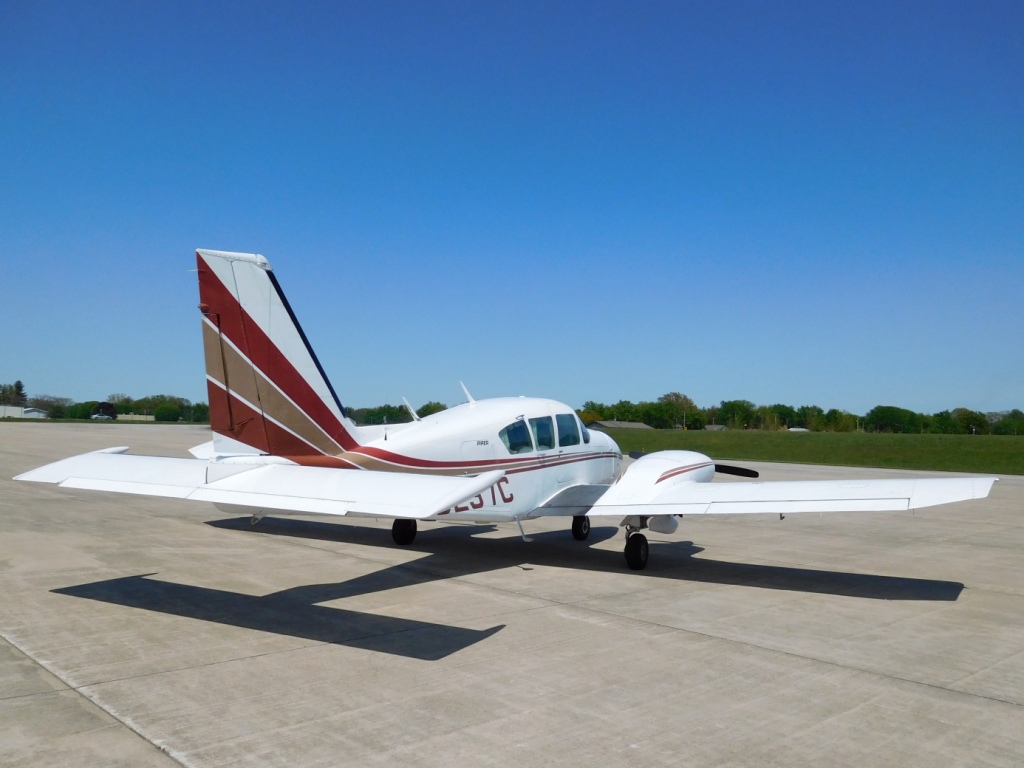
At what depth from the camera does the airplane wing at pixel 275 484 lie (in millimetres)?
6406

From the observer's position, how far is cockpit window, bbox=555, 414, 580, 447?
1252cm

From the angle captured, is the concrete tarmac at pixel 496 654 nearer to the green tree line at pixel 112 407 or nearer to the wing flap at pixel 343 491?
the wing flap at pixel 343 491

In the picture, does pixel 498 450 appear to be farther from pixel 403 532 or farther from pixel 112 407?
pixel 112 407

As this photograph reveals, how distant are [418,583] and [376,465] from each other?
1.64 metres

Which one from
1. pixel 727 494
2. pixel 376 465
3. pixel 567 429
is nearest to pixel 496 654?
pixel 376 465

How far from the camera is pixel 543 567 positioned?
11.5 m

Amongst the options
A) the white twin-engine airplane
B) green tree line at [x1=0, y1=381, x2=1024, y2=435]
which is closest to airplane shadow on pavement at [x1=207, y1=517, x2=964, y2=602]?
the white twin-engine airplane

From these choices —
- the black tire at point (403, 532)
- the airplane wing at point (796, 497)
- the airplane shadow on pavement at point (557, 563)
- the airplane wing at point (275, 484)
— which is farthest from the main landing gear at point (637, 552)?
the airplane wing at point (275, 484)

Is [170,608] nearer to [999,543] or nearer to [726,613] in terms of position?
[726,613]

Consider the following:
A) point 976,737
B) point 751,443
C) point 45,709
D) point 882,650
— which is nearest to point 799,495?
point 882,650

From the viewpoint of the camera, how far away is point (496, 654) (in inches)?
271

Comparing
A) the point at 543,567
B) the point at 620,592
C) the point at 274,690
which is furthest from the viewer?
the point at 543,567

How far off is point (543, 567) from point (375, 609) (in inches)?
140

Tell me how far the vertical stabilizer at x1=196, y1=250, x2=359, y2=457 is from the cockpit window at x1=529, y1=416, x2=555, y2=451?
3363mm
